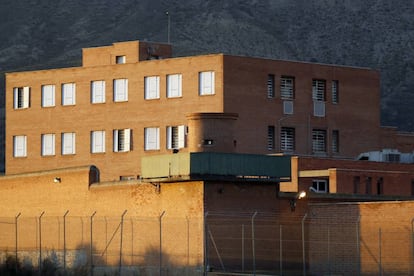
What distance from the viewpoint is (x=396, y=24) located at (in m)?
199

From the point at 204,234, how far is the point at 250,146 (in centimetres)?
2522

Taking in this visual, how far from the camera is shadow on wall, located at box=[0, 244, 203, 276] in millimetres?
68500

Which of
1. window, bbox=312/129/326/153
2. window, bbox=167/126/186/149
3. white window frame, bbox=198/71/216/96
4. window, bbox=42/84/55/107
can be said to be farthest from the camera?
window, bbox=42/84/55/107

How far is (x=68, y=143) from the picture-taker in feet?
322

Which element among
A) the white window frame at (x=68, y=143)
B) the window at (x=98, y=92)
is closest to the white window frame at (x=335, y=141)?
the window at (x=98, y=92)

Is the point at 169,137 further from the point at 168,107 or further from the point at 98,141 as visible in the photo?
the point at 98,141

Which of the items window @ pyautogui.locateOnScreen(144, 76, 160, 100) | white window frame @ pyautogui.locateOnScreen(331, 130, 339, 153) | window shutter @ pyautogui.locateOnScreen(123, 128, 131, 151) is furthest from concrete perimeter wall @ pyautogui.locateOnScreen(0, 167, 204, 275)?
white window frame @ pyautogui.locateOnScreen(331, 130, 339, 153)

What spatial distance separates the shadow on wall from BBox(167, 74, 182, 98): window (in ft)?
68.3

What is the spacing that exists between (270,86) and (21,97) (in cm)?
1840

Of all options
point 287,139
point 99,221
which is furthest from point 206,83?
point 99,221

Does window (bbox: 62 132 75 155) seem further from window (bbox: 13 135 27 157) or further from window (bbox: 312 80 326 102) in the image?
window (bbox: 312 80 326 102)

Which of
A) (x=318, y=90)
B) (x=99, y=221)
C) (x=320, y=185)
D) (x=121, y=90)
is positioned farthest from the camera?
(x=121, y=90)

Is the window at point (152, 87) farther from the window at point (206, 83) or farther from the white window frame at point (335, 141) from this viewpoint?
the white window frame at point (335, 141)

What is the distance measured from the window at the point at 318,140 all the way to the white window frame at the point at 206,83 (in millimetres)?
8052
